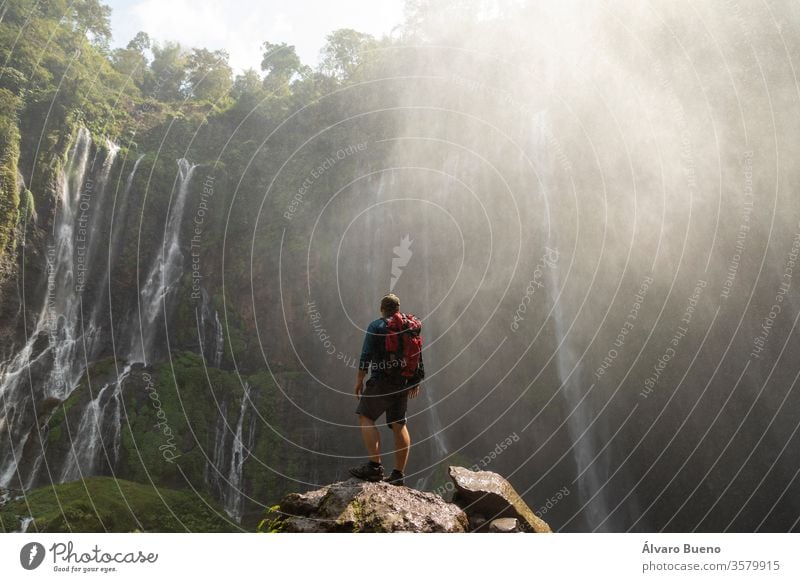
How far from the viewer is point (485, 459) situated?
22.9 m

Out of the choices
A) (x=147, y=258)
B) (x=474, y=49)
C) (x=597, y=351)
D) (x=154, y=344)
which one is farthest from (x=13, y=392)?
(x=474, y=49)

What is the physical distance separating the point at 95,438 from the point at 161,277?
7785 millimetres

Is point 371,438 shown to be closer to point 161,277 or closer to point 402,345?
point 402,345

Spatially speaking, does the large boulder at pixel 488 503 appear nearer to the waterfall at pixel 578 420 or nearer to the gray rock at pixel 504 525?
the gray rock at pixel 504 525

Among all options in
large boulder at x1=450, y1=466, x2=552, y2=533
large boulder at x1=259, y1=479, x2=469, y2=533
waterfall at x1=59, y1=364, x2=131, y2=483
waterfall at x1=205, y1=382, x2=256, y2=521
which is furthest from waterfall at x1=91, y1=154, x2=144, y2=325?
large boulder at x1=450, y1=466, x2=552, y2=533

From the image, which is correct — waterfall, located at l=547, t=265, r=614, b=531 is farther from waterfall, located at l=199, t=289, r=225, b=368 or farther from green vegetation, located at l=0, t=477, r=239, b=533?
waterfall, located at l=199, t=289, r=225, b=368

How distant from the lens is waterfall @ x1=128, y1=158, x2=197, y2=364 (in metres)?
26.3

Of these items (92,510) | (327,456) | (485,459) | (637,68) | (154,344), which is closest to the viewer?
(92,510)

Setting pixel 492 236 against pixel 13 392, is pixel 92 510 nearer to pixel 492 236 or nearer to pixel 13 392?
pixel 13 392

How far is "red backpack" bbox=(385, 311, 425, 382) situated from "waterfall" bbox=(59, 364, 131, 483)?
64.3ft

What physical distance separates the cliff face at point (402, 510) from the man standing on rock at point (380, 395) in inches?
22.0

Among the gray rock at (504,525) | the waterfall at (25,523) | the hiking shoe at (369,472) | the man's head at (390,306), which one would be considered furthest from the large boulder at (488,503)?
the waterfall at (25,523)

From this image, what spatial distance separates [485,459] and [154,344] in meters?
16.1

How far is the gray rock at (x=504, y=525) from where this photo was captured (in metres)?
6.53
